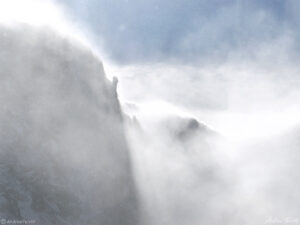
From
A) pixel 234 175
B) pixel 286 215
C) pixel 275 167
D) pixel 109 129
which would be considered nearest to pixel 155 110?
pixel 234 175

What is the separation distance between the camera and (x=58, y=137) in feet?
219

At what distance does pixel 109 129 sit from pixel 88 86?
9288 mm

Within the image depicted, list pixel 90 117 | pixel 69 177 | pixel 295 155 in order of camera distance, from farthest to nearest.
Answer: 1. pixel 295 155
2. pixel 90 117
3. pixel 69 177

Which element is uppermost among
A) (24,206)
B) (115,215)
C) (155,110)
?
(155,110)

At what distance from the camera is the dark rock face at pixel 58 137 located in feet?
195

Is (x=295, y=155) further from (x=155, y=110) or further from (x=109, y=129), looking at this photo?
(x=109, y=129)

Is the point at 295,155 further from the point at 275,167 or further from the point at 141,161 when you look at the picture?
the point at 141,161

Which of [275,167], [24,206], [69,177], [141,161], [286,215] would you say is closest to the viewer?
[24,206]

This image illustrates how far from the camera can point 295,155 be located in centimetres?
16375

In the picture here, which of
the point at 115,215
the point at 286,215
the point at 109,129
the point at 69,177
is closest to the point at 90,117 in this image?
the point at 109,129

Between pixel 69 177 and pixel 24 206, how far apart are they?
9608mm

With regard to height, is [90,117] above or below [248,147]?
below

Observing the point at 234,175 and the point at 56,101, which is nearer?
the point at 56,101

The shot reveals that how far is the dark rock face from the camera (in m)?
59.4
